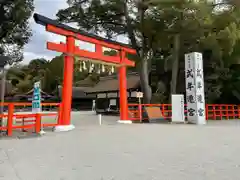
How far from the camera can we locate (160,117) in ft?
43.5

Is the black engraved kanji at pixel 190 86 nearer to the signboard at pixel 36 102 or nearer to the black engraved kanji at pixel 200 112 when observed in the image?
the black engraved kanji at pixel 200 112

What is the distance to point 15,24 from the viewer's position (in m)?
13.8

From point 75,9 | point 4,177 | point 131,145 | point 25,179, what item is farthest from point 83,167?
point 75,9

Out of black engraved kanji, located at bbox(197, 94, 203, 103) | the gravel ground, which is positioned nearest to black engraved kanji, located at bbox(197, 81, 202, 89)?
black engraved kanji, located at bbox(197, 94, 203, 103)

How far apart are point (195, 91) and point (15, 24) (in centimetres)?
1103

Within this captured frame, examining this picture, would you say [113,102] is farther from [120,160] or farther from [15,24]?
[120,160]

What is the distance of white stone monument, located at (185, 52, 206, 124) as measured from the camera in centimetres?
1173

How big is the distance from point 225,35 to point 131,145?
1145 centimetres

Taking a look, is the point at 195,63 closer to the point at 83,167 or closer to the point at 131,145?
the point at 131,145

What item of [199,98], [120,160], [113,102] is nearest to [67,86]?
[120,160]

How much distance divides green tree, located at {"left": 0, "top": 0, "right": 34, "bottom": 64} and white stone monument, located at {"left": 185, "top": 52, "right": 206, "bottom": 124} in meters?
9.81

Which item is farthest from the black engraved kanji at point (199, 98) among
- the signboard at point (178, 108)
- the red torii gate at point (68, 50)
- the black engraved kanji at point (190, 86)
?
the red torii gate at point (68, 50)

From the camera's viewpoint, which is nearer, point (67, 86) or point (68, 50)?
point (67, 86)

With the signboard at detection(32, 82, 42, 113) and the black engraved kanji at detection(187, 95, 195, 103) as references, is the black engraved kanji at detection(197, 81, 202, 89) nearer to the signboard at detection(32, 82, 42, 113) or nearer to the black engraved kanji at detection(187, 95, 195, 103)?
the black engraved kanji at detection(187, 95, 195, 103)
